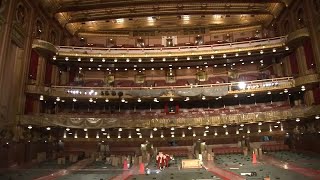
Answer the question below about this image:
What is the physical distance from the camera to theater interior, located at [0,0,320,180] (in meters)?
19.2

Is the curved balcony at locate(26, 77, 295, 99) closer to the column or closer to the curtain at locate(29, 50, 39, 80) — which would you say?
the curtain at locate(29, 50, 39, 80)

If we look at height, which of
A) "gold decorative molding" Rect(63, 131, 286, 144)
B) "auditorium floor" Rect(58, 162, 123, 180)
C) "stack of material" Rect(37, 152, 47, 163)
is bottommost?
"auditorium floor" Rect(58, 162, 123, 180)

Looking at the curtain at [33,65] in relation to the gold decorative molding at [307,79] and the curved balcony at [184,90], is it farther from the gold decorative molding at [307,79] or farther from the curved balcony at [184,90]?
the gold decorative molding at [307,79]

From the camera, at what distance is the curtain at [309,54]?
21.3m

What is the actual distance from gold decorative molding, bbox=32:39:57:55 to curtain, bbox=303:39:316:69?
23.5m

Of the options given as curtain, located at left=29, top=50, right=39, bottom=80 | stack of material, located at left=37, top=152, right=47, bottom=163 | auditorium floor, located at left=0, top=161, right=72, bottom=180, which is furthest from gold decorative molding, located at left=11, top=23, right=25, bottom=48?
auditorium floor, located at left=0, top=161, right=72, bottom=180

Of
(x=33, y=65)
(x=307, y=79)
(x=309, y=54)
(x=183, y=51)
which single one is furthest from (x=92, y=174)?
(x=309, y=54)

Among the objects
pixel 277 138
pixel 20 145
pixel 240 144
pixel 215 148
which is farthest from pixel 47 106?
pixel 277 138

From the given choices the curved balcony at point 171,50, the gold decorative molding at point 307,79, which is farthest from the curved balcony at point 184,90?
the curved balcony at point 171,50

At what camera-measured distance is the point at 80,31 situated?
31734mm

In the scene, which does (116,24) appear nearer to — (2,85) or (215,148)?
(2,85)

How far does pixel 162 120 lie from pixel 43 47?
12.7 m

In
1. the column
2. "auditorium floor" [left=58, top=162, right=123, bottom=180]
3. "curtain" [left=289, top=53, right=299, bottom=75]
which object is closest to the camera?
"auditorium floor" [left=58, top=162, right=123, bottom=180]

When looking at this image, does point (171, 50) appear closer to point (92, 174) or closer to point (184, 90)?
point (184, 90)
